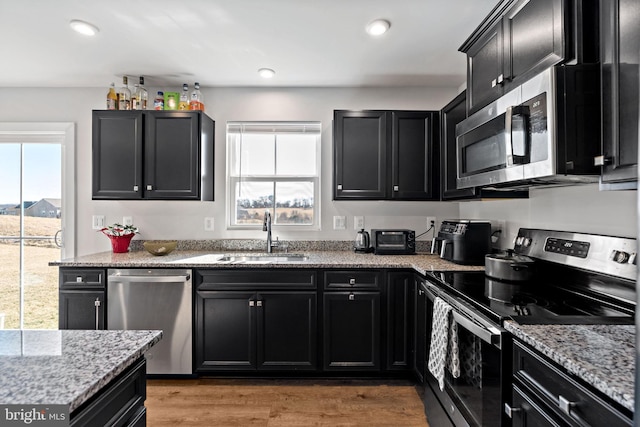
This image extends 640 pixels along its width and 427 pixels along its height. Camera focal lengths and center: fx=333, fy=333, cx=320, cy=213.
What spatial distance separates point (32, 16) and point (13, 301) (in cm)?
258

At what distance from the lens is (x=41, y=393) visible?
71 cm

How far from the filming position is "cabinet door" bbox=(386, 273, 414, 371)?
2.46 metres

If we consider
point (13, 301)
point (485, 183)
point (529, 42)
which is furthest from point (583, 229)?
point (13, 301)

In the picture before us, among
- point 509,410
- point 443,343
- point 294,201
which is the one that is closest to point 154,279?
point 294,201

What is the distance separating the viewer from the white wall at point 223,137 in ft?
10.3

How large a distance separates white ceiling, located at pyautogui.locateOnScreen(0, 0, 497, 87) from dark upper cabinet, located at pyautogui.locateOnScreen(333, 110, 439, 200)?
16.6 inches

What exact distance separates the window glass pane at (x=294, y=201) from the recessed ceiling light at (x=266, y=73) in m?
0.95

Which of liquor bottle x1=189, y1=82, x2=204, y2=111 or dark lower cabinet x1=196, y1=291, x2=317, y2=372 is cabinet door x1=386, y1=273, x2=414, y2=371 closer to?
dark lower cabinet x1=196, y1=291, x2=317, y2=372

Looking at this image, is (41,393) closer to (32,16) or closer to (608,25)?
(608,25)

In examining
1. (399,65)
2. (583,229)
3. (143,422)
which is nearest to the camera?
(143,422)

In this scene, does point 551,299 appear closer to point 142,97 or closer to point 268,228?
point 268,228

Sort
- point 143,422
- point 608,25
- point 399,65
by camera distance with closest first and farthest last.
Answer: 1. point 143,422
2. point 608,25
3. point 399,65

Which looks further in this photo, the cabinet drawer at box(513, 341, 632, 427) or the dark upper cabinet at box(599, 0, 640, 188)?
the dark upper cabinet at box(599, 0, 640, 188)

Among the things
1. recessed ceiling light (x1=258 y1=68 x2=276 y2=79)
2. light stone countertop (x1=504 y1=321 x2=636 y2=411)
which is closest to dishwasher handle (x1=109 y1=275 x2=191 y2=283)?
recessed ceiling light (x1=258 y1=68 x2=276 y2=79)
